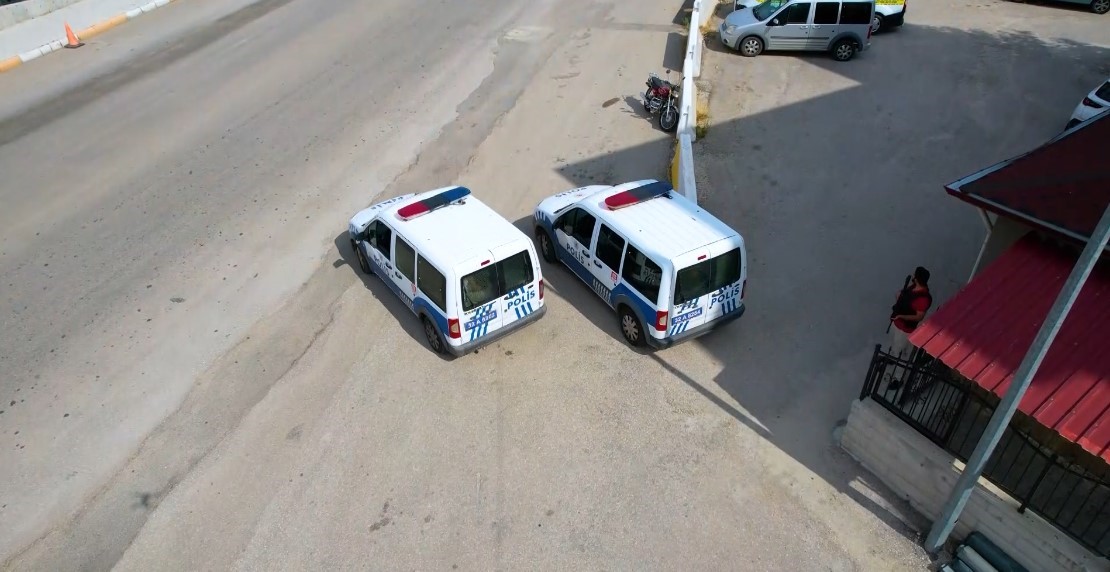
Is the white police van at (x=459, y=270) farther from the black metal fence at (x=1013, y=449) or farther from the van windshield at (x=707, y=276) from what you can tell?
the black metal fence at (x=1013, y=449)

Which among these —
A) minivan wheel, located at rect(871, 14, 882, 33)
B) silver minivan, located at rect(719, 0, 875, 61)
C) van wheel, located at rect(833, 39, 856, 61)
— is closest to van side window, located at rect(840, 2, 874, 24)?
silver minivan, located at rect(719, 0, 875, 61)

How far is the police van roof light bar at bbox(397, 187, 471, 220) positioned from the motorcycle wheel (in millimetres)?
6589

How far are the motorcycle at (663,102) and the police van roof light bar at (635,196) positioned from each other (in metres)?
5.34

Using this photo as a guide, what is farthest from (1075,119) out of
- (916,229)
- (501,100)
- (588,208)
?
(501,100)

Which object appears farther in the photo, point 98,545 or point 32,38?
point 32,38

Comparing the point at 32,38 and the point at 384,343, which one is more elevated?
the point at 32,38

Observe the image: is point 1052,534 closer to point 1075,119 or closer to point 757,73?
point 1075,119

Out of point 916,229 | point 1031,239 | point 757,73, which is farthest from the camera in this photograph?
point 757,73

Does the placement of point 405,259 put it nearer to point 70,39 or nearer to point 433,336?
point 433,336

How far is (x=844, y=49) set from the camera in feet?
61.7

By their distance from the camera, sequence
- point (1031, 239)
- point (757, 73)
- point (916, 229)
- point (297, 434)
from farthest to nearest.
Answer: point (757, 73), point (916, 229), point (297, 434), point (1031, 239)

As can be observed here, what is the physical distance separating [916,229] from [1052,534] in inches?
272

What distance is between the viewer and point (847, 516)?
7.77 m

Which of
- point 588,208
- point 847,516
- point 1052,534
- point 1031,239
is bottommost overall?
point 847,516
